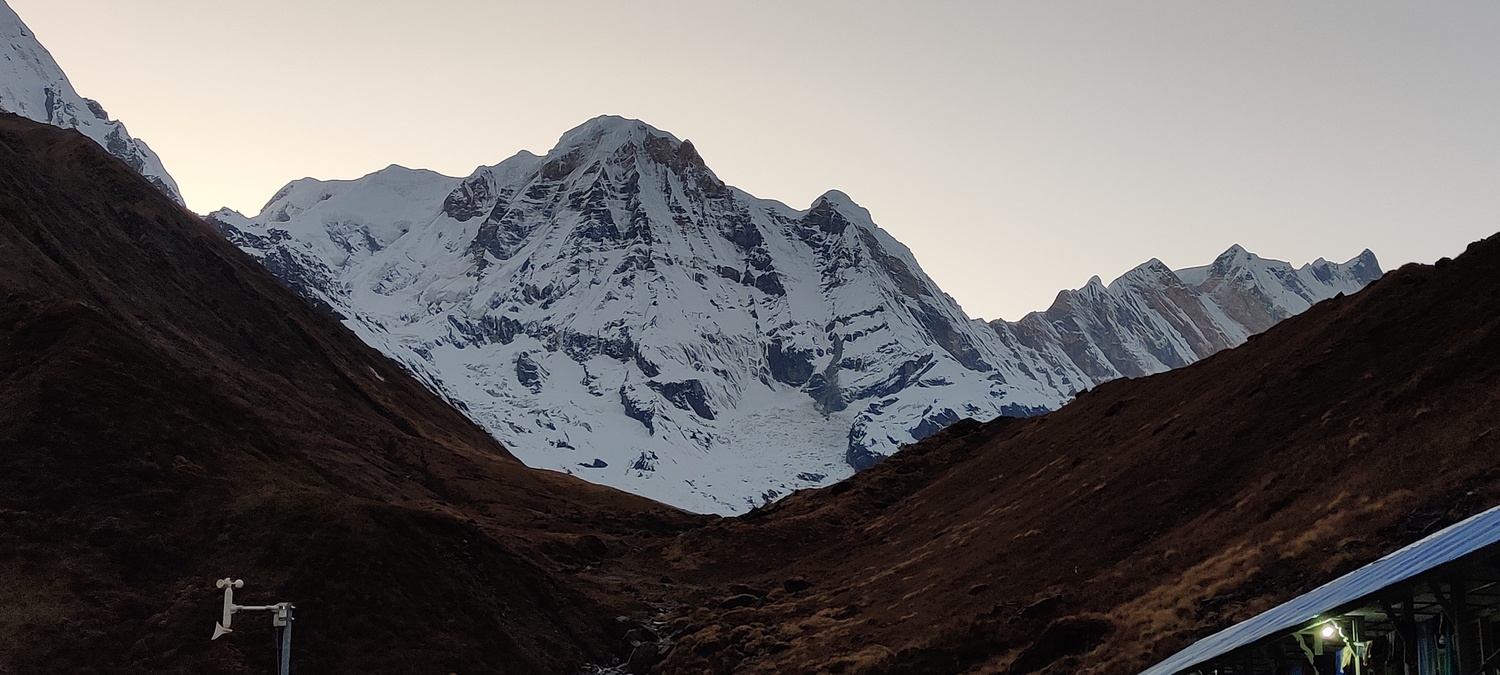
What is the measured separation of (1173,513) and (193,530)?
5314 cm

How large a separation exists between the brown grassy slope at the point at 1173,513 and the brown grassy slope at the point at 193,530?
12.1 meters

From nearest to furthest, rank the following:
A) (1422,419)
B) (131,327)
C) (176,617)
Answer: (1422,419) < (176,617) < (131,327)

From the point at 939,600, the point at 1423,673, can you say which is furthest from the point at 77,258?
the point at 1423,673

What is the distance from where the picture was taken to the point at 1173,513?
209 feet

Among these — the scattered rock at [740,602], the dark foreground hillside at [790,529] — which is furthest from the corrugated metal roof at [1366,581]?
the scattered rock at [740,602]

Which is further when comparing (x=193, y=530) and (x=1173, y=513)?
(x=193, y=530)

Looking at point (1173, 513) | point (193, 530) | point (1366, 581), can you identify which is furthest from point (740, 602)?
point (1366, 581)

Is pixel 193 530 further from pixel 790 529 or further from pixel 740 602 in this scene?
pixel 790 529

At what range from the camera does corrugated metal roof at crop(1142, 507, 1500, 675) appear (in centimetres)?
2045

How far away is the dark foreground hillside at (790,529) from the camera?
48.7m

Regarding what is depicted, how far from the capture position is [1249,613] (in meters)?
39.8

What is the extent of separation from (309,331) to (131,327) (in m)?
55.9

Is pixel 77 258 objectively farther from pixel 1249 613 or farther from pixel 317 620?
pixel 1249 613

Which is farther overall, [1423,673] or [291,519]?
[291,519]
